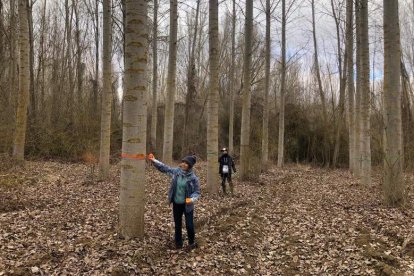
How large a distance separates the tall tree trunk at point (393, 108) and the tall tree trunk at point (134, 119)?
644 cm

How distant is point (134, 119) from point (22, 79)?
8420mm

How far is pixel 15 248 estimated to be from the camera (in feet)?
19.0

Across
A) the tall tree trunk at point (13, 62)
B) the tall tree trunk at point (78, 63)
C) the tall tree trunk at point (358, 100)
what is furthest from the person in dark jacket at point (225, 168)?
the tall tree trunk at point (78, 63)

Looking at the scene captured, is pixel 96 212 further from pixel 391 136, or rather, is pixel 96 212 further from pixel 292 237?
pixel 391 136

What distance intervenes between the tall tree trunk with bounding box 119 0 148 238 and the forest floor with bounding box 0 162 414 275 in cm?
48

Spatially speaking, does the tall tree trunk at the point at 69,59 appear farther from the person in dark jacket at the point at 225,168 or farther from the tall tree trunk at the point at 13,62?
the person in dark jacket at the point at 225,168


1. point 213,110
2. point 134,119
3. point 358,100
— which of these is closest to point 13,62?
point 213,110

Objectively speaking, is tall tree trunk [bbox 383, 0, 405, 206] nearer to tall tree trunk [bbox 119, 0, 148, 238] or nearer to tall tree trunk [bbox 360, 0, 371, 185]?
tall tree trunk [bbox 360, 0, 371, 185]

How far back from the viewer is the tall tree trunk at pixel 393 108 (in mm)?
9376

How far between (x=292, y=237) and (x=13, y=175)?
8.58 metres

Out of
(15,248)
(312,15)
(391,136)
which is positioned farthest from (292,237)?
(312,15)

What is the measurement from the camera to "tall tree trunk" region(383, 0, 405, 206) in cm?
938

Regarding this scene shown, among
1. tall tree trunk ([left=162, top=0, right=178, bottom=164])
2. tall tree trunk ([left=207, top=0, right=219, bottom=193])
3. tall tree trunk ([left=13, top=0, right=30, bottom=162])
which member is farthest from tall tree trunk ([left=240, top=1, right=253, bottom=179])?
tall tree trunk ([left=13, top=0, right=30, bottom=162])

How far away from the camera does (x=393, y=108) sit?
942 cm
